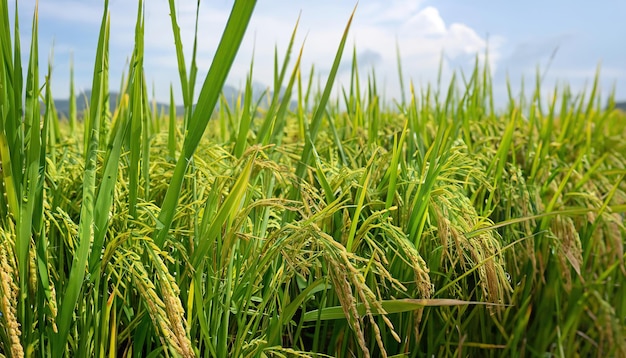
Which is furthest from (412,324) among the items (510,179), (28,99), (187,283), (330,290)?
(28,99)

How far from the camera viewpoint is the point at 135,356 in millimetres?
1209

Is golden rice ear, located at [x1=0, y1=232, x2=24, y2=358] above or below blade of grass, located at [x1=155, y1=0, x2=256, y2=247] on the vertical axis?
below

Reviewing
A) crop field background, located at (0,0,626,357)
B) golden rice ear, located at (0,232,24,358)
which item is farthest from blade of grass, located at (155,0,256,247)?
golden rice ear, located at (0,232,24,358)

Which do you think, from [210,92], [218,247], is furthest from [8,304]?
[210,92]

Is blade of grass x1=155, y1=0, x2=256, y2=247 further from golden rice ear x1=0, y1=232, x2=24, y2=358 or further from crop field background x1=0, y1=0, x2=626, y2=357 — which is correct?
golden rice ear x1=0, y1=232, x2=24, y2=358

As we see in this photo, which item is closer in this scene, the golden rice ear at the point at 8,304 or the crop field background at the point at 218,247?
the golden rice ear at the point at 8,304

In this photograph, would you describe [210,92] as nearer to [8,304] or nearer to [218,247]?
[218,247]

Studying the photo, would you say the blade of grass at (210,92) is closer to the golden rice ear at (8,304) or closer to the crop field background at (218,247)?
the crop field background at (218,247)

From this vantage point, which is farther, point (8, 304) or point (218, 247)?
point (218, 247)

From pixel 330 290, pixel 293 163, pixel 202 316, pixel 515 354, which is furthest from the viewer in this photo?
pixel 293 163

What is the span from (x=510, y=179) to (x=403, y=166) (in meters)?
0.61

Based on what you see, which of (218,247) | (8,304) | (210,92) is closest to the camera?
(8,304)

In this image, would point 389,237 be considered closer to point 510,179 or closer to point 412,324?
point 412,324

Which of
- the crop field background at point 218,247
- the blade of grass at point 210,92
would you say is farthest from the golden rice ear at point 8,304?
the blade of grass at point 210,92
